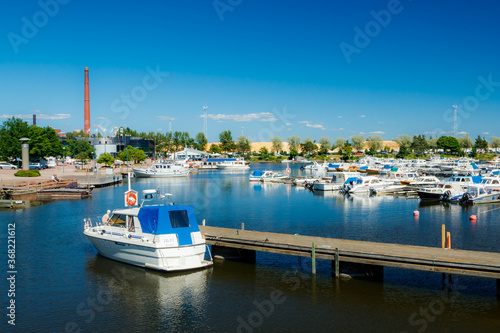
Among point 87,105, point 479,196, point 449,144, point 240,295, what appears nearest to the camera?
point 240,295

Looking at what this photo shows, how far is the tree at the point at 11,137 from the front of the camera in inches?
3878

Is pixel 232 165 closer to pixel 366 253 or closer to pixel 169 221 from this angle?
pixel 169 221

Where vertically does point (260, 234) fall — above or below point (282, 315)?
above

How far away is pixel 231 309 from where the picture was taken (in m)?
19.6

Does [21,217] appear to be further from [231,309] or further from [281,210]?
[231,309]

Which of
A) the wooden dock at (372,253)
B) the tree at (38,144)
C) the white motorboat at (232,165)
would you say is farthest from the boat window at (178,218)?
the white motorboat at (232,165)

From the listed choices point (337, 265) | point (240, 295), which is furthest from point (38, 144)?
point (337, 265)

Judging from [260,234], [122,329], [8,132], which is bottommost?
[122,329]

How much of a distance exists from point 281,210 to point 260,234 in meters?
21.3

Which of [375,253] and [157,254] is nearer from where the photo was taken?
[375,253]

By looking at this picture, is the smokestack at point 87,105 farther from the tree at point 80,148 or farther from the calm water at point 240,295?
the calm water at point 240,295

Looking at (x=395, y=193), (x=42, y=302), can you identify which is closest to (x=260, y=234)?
(x=42, y=302)

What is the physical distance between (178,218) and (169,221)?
0.64m

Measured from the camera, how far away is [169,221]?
2416 cm
